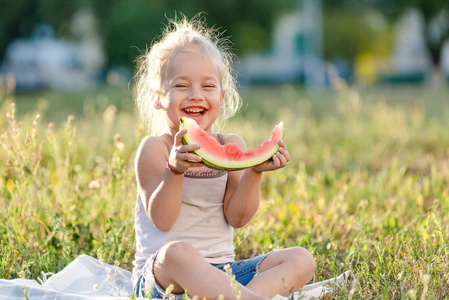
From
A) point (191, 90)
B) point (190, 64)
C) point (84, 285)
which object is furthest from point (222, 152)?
point (84, 285)

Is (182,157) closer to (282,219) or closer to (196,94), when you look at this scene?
(196,94)

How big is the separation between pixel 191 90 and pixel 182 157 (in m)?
0.45

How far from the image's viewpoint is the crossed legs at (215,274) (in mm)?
2486

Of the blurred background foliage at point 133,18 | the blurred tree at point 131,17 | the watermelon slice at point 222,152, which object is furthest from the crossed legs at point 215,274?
the blurred tree at point 131,17

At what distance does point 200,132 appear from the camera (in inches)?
102

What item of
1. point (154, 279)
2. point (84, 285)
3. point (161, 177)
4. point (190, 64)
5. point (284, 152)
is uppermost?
point (190, 64)

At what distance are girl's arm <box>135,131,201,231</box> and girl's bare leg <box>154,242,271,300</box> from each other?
15 cm

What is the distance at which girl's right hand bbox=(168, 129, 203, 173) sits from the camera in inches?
95.0

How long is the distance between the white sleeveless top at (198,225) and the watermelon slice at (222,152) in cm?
23

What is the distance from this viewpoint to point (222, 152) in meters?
2.62

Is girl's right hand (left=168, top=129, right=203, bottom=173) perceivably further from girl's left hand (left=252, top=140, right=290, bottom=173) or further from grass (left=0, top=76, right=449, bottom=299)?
grass (left=0, top=76, right=449, bottom=299)

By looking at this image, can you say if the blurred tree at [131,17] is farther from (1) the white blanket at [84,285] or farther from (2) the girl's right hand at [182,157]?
(2) the girl's right hand at [182,157]

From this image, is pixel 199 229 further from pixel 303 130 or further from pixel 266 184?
pixel 303 130

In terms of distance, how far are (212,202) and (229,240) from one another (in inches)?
8.0
